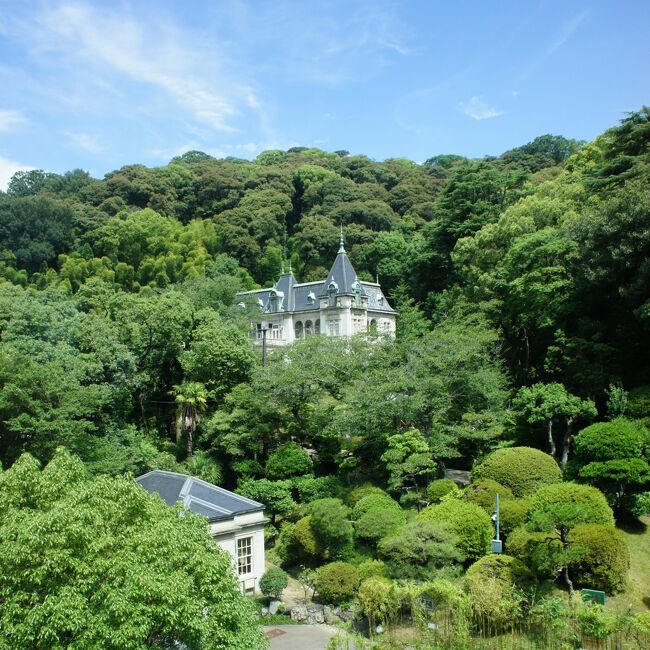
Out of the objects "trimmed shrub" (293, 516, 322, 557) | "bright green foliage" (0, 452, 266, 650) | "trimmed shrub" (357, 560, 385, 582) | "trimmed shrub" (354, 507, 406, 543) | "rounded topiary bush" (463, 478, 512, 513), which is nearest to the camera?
"bright green foliage" (0, 452, 266, 650)

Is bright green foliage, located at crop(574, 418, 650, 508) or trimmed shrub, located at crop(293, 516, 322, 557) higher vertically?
bright green foliage, located at crop(574, 418, 650, 508)

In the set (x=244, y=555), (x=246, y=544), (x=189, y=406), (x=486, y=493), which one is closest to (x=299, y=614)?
(x=244, y=555)

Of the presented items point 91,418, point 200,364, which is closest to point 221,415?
point 200,364

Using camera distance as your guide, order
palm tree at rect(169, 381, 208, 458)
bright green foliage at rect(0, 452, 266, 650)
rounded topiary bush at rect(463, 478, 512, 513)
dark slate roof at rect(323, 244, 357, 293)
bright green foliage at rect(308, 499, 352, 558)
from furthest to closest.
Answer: dark slate roof at rect(323, 244, 357, 293), palm tree at rect(169, 381, 208, 458), bright green foliage at rect(308, 499, 352, 558), rounded topiary bush at rect(463, 478, 512, 513), bright green foliage at rect(0, 452, 266, 650)

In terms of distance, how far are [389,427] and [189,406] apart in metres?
9.28

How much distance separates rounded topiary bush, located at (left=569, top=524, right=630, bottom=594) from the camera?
1374 centimetres

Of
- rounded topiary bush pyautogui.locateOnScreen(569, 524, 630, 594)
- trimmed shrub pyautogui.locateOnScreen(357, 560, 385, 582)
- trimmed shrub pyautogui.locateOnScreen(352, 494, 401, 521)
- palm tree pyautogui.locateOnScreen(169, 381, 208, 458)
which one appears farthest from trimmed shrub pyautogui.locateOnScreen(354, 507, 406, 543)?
palm tree pyautogui.locateOnScreen(169, 381, 208, 458)

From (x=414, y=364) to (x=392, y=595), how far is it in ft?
30.1

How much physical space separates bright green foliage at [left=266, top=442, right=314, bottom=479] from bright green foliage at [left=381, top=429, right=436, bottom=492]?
11.4ft

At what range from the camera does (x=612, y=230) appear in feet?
64.4

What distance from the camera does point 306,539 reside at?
18188 mm

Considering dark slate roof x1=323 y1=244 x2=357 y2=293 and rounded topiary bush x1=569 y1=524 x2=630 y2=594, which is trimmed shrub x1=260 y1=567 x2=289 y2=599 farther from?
dark slate roof x1=323 y1=244 x2=357 y2=293

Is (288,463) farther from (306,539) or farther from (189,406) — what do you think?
(189,406)

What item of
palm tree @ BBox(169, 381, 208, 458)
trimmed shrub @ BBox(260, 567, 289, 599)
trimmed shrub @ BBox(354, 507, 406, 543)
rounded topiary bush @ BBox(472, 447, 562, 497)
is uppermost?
palm tree @ BBox(169, 381, 208, 458)
